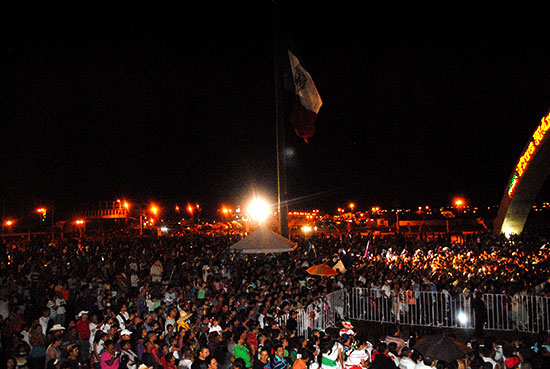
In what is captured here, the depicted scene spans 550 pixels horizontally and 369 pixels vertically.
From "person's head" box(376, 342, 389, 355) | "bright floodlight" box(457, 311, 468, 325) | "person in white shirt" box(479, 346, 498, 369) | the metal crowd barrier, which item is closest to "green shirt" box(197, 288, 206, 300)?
the metal crowd barrier

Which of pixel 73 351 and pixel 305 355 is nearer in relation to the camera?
pixel 73 351

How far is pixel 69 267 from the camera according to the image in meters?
17.0

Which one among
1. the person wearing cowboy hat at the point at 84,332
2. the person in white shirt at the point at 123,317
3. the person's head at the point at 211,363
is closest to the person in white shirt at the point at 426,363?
the person's head at the point at 211,363

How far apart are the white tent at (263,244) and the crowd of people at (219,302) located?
996mm

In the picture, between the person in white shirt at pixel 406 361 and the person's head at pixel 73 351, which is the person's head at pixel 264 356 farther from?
the person's head at pixel 73 351

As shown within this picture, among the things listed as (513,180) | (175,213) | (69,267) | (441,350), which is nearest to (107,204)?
(175,213)

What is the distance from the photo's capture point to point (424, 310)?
12.9 meters

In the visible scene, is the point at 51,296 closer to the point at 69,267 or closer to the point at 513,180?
the point at 69,267

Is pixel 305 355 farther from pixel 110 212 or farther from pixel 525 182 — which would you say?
pixel 110 212

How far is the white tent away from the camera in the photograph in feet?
46.2

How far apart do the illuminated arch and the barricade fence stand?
1213 centimetres

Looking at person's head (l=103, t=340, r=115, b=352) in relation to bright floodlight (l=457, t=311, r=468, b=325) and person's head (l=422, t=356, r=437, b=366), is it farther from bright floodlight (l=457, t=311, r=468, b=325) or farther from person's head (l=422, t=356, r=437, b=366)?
bright floodlight (l=457, t=311, r=468, b=325)

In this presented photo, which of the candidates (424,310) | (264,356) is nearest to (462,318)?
(424,310)

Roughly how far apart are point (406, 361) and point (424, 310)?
583 cm
